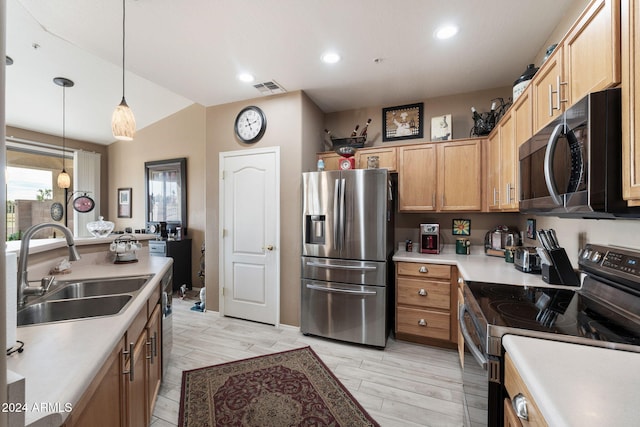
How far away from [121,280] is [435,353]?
2.68 meters

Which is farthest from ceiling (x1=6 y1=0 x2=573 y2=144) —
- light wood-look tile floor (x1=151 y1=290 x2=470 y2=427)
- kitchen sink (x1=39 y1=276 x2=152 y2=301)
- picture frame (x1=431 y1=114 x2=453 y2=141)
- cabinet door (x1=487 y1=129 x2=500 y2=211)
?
light wood-look tile floor (x1=151 y1=290 x2=470 y2=427)

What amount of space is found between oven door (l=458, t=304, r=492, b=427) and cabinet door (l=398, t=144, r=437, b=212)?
1.59m

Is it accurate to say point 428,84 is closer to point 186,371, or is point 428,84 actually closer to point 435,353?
point 435,353

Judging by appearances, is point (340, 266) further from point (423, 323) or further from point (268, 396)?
point (268, 396)

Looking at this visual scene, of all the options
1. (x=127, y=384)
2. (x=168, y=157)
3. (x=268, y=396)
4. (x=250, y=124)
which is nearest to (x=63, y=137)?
(x=168, y=157)

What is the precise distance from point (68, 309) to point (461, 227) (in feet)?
11.1

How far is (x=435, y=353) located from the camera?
2.49m

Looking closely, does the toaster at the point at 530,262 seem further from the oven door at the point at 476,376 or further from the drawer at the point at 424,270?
the oven door at the point at 476,376

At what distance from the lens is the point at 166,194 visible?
4.84 m

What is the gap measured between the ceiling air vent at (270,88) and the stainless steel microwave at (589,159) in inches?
96.8

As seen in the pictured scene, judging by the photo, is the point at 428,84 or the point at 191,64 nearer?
the point at 191,64

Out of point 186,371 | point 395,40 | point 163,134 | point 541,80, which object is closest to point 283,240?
point 186,371

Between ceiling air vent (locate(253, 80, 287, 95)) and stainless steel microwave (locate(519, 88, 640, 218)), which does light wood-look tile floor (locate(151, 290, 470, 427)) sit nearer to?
stainless steel microwave (locate(519, 88, 640, 218))

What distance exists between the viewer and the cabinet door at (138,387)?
1.14m
